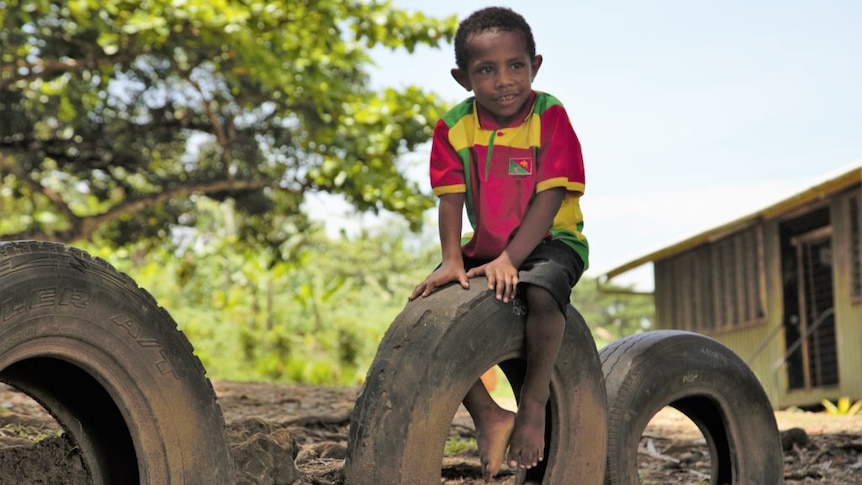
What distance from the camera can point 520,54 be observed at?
3428 millimetres

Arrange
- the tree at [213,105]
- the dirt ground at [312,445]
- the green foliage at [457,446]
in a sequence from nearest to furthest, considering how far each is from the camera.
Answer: the dirt ground at [312,445], the green foliage at [457,446], the tree at [213,105]

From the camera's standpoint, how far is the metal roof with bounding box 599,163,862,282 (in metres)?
13.7

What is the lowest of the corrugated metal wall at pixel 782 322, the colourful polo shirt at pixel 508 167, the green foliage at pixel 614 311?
the colourful polo shirt at pixel 508 167

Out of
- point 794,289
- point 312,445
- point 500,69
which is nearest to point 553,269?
point 500,69

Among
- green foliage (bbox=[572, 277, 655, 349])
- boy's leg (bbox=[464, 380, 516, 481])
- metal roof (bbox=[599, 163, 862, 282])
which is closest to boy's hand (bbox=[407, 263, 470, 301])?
boy's leg (bbox=[464, 380, 516, 481])

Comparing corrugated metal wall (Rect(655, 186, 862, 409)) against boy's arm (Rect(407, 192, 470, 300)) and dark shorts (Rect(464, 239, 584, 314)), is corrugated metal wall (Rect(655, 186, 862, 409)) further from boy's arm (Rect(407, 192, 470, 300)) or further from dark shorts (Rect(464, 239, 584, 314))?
boy's arm (Rect(407, 192, 470, 300))

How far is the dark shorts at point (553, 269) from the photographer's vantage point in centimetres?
337

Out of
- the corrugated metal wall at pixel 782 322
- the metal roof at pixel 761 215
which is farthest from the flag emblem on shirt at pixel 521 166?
the corrugated metal wall at pixel 782 322

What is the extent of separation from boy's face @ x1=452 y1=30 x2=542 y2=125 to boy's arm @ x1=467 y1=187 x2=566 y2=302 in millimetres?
353

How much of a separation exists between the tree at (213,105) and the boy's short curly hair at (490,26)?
8.20 meters

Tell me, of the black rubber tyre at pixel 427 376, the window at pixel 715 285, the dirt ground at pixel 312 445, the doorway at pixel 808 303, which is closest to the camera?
the black rubber tyre at pixel 427 376

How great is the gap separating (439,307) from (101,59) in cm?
1059

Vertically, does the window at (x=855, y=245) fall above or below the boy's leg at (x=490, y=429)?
above

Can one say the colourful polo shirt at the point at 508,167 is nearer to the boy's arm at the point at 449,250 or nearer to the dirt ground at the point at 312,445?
the boy's arm at the point at 449,250
